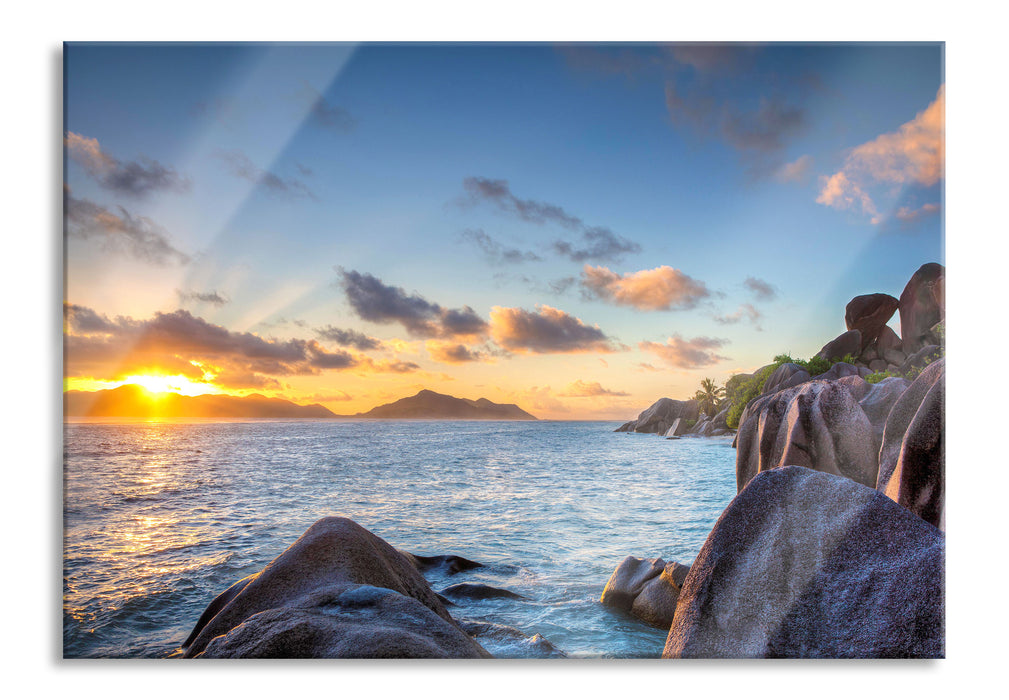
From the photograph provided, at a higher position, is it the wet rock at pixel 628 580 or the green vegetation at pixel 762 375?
the green vegetation at pixel 762 375

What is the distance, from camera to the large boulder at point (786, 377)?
4.29m

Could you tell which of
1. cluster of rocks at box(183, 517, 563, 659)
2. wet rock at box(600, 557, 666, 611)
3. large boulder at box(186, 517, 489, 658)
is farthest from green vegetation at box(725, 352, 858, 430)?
large boulder at box(186, 517, 489, 658)

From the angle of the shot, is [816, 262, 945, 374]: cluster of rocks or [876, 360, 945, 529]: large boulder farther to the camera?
[816, 262, 945, 374]: cluster of rocks

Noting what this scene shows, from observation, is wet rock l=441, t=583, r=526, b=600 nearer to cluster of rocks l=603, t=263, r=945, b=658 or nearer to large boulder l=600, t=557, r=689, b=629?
large boulder l=600, t=557, r=689, b=629

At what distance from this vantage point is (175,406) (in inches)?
151

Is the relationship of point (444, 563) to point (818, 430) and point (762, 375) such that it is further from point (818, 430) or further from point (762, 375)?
point (818, 430)

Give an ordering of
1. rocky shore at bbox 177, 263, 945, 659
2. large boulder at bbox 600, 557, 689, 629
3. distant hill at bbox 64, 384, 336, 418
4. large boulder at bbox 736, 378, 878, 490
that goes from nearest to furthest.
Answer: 1. rocky shore at bbox 177, 263, 945, 659
2. distant hill at bbox 64, 384, 336, 418
3. large boulder at bbox 600, 557, 689, 629
4. large boulder at bbox 736, 378, 878, 490

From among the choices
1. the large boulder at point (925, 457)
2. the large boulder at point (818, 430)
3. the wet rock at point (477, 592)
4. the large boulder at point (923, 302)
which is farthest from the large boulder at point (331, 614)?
the large boulder at point (923, 302)

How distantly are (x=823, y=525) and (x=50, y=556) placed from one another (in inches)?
166

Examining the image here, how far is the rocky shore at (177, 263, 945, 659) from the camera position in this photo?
2.48 metres

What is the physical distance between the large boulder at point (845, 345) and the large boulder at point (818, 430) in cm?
40

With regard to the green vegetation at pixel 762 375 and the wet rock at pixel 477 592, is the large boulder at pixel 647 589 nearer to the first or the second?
the wet rock at pixel 477 592

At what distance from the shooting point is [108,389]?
11.3 feet
